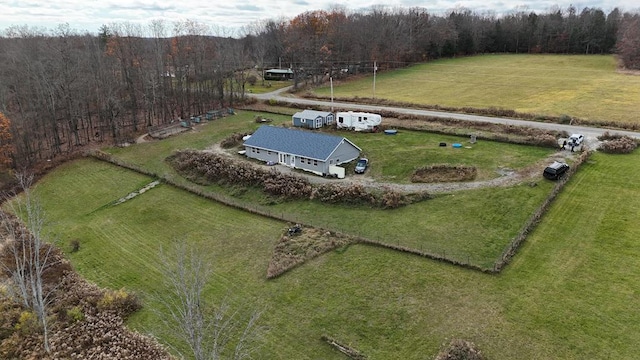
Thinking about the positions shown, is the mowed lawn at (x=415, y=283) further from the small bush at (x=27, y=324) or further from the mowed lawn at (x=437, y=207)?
the small bush at (x=27, y=324)

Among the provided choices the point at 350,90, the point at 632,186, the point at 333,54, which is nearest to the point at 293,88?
the point at 350,90

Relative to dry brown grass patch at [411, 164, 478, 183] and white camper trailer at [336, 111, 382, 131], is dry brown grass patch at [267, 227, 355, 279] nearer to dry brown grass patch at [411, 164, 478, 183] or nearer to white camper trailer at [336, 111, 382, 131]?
dry brown grass patch at [411, 164, 478, 183]

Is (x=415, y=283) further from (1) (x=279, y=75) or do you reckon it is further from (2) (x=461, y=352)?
(1) (x=279, y=75)

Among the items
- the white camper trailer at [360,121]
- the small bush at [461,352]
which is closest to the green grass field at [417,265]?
the small bush at [461,352]

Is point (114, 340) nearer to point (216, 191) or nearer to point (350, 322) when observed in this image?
point (350, 322)

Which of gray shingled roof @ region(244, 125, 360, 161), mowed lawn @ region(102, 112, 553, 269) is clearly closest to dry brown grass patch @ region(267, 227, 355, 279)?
mowed lawn @ region(102, 112, 553, 269)

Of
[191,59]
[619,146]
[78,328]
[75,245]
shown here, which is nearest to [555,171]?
[619,146]
